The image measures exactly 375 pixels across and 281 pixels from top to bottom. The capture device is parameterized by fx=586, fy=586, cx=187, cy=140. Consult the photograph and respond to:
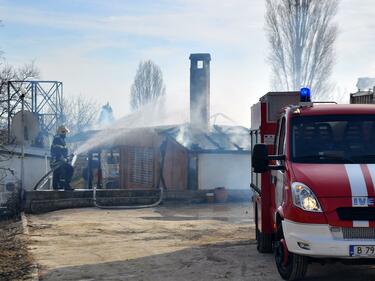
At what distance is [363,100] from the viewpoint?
10625 millimetres

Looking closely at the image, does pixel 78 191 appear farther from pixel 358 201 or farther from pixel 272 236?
pixel 358 201

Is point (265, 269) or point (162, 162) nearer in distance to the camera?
point (265, 269)

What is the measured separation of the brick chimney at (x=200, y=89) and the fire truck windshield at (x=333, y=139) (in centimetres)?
2184

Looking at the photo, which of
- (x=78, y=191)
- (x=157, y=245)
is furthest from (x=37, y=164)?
(x=157, y=245)

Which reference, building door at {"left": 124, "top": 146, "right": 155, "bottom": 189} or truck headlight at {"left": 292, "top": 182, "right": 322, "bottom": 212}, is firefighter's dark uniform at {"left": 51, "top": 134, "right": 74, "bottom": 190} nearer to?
building door at {"left": 124, "top": 146, "right": 155, "bottom": 189}

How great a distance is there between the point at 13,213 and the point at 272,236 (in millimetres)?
8761

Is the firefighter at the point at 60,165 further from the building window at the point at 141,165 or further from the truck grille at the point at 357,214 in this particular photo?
the truck grille at the point at 357,214

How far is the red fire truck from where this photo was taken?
6.11 m

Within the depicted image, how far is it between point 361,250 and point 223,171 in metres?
16.8

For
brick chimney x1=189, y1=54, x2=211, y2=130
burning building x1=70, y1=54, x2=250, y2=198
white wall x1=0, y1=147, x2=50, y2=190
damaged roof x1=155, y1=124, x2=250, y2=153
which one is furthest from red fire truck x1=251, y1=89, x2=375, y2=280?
brick chimney x1=189, y1=54, x2=211, y2=130

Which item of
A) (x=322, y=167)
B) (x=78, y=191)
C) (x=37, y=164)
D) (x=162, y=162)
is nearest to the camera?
(x=322, y=167)

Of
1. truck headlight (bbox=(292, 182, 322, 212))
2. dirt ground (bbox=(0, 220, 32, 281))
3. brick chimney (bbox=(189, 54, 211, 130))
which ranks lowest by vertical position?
dirt ground (bbox=(0, 220, 32, 281))

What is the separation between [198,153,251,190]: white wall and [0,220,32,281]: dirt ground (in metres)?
10.7

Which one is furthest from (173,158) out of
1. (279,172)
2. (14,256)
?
(279,172)
